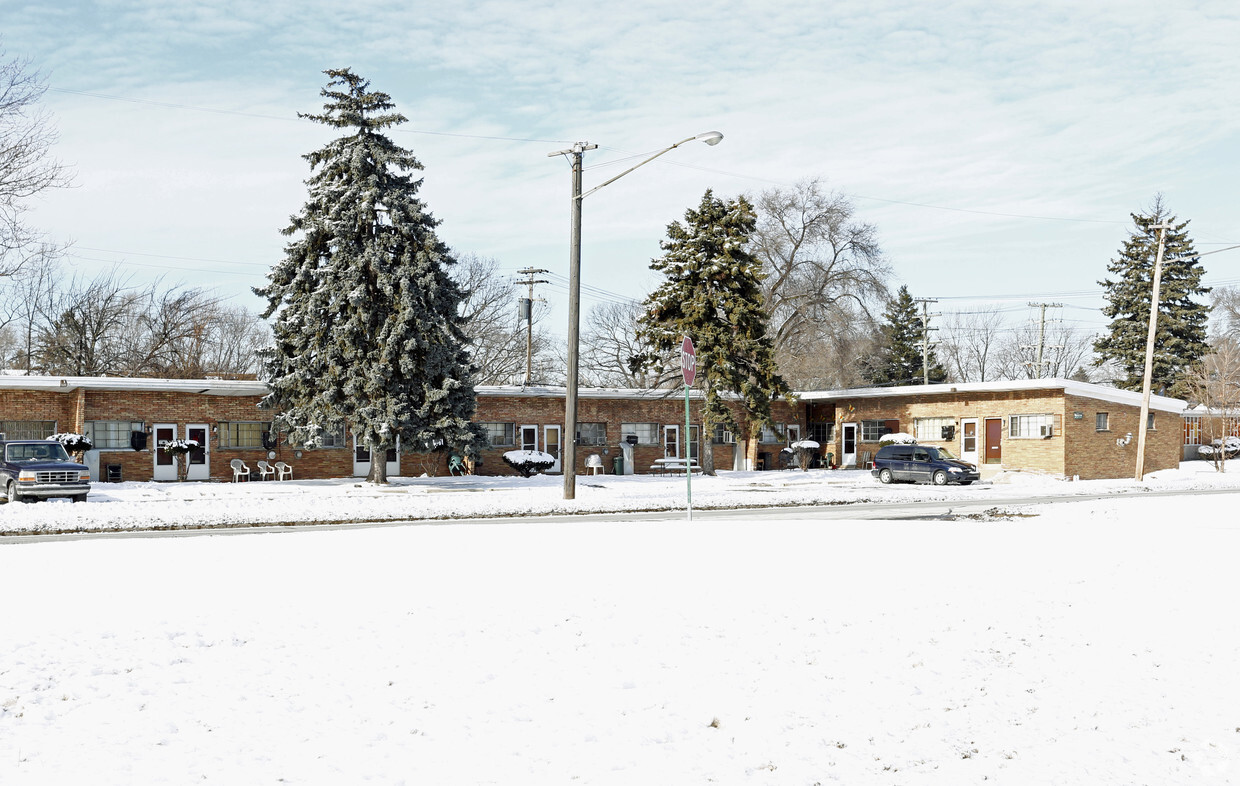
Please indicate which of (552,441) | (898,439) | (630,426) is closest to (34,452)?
(552,441)

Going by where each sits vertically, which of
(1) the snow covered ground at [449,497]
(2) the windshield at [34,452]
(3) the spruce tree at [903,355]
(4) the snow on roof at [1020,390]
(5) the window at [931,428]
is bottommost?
(1) the snow covered ground at [449,497]

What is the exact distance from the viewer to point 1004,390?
45844 mm

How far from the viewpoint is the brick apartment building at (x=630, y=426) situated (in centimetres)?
3816

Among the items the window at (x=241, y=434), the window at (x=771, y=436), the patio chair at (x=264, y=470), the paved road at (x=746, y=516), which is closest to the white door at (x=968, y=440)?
the window at (x=771, y=436)

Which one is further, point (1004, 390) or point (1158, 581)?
point (1004, 390)

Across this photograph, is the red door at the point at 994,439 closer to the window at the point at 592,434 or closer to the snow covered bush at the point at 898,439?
the snow covered bush at the point at 898,439

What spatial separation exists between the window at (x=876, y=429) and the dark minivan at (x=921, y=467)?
30.2ft

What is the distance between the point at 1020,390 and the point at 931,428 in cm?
496

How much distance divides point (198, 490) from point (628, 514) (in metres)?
16.4

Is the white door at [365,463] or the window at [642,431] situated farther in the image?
the window at [642,431]

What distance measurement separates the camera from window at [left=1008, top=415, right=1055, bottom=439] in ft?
146

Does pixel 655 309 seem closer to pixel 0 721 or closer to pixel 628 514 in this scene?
pixel 628 514


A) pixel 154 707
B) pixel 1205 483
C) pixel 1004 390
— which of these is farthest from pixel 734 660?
pixel 1004 390

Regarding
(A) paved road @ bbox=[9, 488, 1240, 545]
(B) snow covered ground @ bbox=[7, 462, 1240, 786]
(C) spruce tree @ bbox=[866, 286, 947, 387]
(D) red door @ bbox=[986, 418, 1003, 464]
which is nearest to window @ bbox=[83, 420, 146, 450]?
(A) paved road @ bbox=[9, 488, 1240, 545]
